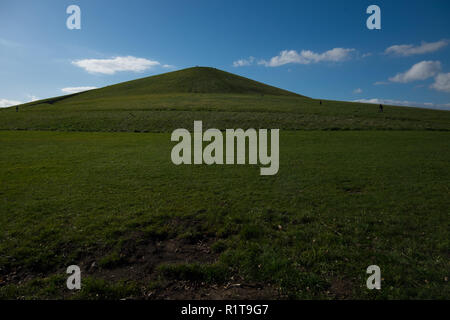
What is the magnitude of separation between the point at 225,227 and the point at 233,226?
0.41 metres

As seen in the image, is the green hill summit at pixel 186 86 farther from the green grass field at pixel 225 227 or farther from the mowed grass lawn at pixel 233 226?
the mowed grass lawn at pixel 233 226

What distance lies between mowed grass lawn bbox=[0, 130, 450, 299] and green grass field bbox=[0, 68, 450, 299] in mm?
54

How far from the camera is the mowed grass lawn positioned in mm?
8047

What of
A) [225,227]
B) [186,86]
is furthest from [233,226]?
[186,86]

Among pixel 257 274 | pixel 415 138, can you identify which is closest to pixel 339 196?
pixel 257 274

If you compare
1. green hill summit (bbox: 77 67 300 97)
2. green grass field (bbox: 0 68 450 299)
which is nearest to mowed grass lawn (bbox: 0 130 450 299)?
green grass field (bbox: 0 68 450 299)

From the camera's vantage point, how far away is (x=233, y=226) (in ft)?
38.2

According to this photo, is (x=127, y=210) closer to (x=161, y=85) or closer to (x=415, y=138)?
(x=415, y=138)

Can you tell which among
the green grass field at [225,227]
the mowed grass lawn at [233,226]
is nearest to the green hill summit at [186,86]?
the green grass field at [225,227]

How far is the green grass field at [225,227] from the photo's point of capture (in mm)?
7906

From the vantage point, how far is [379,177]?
1927 cm

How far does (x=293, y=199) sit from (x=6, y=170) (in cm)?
2542

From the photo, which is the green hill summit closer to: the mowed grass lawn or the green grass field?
the green grass field

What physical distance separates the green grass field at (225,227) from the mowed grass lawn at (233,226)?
5 cm
